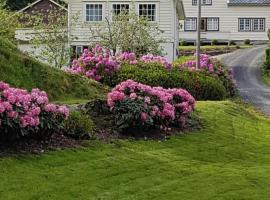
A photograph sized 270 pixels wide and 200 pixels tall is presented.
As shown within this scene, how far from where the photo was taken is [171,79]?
72.6 ft

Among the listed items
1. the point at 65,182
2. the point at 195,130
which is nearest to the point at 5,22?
the point at 195,130

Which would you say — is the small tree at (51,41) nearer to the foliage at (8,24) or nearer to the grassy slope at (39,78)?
the foliage at (8,24)

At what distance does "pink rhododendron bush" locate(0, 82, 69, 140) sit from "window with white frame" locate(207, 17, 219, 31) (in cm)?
5964

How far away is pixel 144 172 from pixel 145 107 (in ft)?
10.1

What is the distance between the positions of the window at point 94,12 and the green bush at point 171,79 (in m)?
17.7

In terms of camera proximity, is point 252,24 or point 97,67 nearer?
point 97,67

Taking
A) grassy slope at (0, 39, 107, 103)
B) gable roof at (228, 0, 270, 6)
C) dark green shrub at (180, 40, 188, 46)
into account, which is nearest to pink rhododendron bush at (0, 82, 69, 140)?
grassy slope at (0, 39, 107, 103)

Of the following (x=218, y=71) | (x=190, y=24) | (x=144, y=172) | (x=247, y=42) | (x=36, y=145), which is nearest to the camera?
(x=144, y=172)

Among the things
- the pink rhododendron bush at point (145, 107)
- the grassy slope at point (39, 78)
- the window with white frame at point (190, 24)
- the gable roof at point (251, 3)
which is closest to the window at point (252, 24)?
the gable roof at point (251, 3)

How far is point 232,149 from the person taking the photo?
41.7 feet

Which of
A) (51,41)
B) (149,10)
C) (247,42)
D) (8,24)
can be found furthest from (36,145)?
(247,42)

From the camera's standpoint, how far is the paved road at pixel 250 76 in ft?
92.0

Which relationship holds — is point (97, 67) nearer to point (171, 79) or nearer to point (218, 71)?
point (171, 79)

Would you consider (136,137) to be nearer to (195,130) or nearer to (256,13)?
(195,130)
